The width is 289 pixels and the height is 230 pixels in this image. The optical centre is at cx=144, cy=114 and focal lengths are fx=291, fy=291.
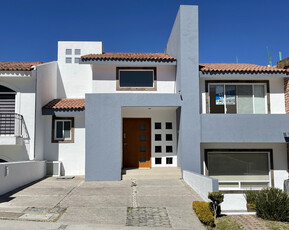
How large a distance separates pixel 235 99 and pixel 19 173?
10157 millimetres

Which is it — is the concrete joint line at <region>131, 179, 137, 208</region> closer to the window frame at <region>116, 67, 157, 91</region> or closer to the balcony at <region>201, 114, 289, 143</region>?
the balcony at <region>201, 114, 289, 143</region>

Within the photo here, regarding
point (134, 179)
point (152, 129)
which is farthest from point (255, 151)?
point (134, 179)

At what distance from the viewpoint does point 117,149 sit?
12.8 meters

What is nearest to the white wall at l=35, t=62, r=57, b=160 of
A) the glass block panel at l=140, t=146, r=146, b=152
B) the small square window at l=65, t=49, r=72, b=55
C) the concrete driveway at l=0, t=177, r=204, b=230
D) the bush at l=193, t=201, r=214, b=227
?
the small square window at l=65, t=49, r=72, b=55

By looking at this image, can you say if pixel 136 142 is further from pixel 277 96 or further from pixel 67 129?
pixel 277 96

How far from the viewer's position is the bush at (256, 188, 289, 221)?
8766 millimetres

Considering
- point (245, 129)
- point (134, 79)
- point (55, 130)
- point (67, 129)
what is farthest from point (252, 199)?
point (55, 130)

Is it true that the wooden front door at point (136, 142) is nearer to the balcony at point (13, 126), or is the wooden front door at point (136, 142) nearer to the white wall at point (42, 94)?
the white wall at point (42, 94)

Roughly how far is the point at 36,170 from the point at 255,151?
34.7 feet

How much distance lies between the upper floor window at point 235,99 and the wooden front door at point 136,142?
11.7 ft

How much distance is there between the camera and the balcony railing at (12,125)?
44.2 feet

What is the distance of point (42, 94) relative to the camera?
1469 cm

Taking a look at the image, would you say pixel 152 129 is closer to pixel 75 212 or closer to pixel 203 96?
pixel 203 96

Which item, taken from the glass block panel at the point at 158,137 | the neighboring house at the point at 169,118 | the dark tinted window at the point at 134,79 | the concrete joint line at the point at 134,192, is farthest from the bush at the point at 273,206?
the dark tinted window at the point at 134,79
